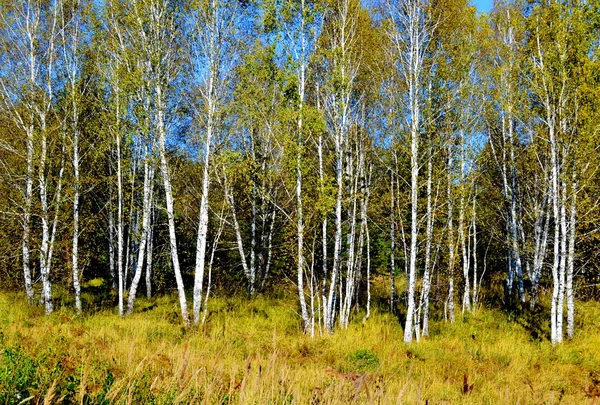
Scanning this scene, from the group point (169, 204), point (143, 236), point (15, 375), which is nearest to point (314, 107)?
point (169, 204)

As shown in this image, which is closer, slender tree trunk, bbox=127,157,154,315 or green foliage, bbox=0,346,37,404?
green foliage, bbox=0,346,37,404

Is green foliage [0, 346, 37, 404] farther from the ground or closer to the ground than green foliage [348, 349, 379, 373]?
farther from the ground

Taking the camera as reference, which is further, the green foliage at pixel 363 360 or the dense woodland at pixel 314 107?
the dense woodland at pixel 314 107

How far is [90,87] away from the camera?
14562 mm

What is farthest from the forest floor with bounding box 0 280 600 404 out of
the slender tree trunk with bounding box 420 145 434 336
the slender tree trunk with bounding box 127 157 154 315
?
the slender tree trunk with bounding box 420 145 434 336

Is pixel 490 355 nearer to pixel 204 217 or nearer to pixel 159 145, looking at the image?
pixel 204 217

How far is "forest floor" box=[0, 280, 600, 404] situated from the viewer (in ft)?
17.6

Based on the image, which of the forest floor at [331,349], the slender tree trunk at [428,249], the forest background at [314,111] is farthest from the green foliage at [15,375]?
the slender tree trunk at [428,249]

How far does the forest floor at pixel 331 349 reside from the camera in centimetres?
536

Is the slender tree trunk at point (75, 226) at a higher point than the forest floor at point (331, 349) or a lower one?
higher

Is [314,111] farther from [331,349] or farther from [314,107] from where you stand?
[331,349]

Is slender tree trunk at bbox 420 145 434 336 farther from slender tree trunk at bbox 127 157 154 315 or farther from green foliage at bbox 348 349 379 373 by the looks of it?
slender tree trunk at bbox 127 157 154 315

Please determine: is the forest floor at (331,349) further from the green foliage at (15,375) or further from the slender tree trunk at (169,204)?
the slender tree trunk at (169,204)

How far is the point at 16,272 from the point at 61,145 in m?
7.34
